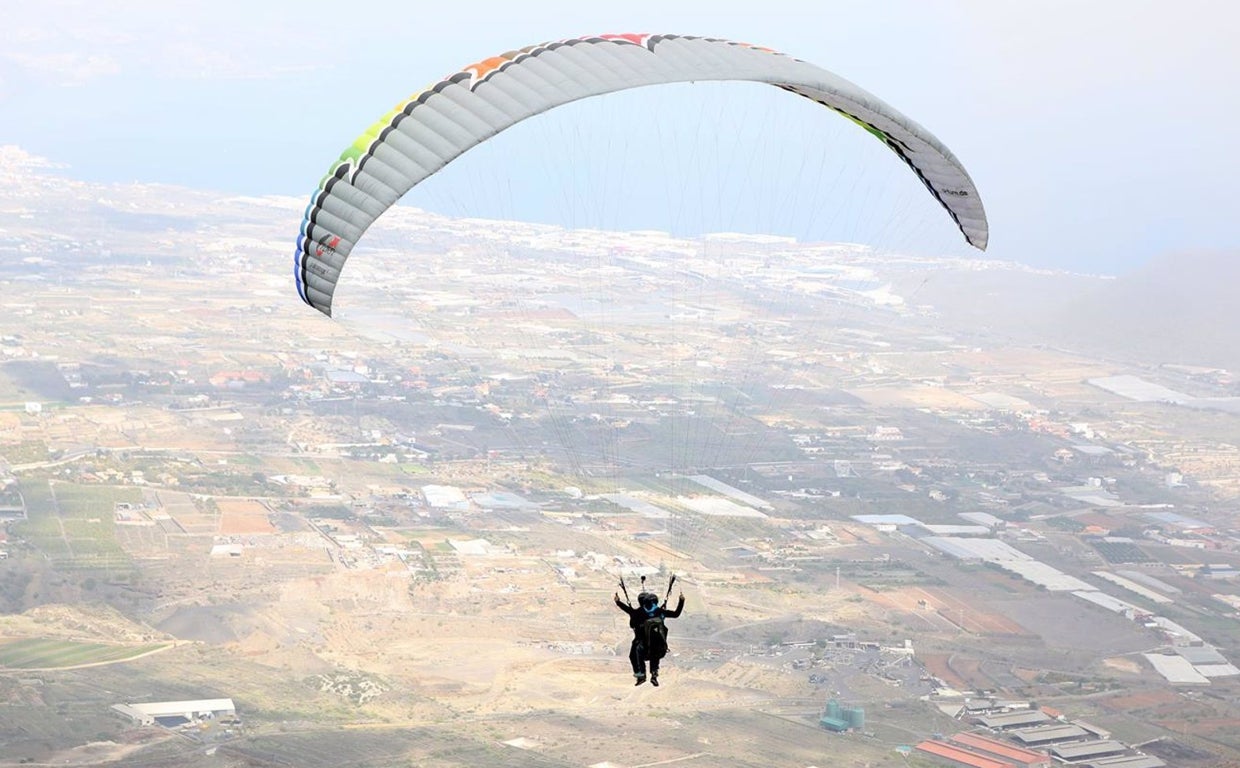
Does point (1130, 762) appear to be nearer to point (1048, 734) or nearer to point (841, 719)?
point (1048, 734)

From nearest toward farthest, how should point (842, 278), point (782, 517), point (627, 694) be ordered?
1. point (627, 694)
2. point (782, 517)
3. point (842, 278)

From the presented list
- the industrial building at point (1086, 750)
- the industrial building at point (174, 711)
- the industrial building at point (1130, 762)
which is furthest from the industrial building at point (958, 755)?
the industrial building at point (174, 711)

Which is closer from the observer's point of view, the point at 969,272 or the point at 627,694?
the point at 627,694

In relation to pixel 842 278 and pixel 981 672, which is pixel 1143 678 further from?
pixel 842 278

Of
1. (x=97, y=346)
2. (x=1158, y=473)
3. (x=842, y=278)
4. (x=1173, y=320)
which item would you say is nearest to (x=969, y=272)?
(x=842, y=278)

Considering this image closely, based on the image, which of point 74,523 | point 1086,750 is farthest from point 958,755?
point 74,523

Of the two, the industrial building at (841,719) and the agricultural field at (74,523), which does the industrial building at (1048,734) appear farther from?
the agricultural field at (74,523)
